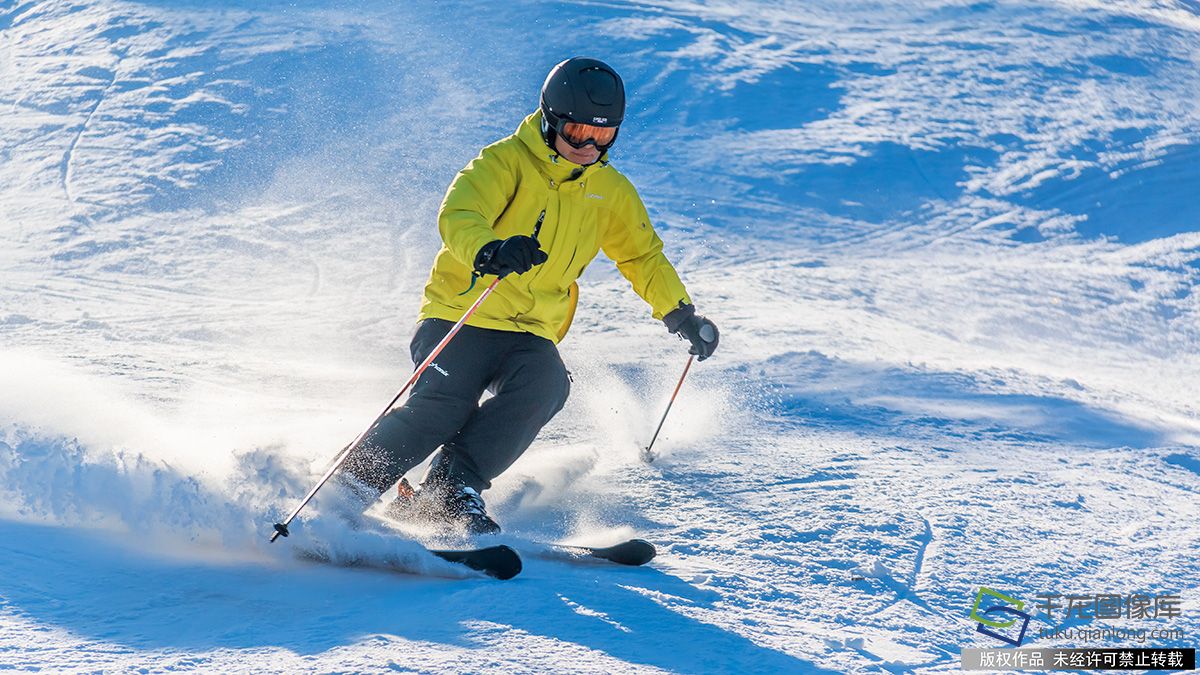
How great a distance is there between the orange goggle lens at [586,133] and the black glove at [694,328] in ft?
2.90

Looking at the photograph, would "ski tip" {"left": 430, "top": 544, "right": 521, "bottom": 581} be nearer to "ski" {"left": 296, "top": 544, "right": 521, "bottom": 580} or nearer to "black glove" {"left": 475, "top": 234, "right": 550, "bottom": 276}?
"ski" {"left": 296, "top": 544, "right": 521, "bottom": 580}

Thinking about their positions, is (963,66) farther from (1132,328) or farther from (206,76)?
(206,76)

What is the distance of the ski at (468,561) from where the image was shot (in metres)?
3.36

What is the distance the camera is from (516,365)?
4316 mm

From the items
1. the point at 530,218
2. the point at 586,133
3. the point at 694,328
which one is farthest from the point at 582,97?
the point at 694,328

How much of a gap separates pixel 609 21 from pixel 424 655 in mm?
10575

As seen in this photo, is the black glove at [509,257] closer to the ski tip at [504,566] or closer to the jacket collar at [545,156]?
the jacket collar at [545,156]

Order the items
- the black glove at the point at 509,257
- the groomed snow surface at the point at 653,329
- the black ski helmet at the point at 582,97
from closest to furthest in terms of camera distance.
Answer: the groomed snow surface at the point at 653,329 < the black glove at the point at 509,257 < the black ski helmet at the point at 582,97

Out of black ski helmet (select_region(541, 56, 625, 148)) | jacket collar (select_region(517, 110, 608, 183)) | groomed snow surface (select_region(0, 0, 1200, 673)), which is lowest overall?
groomed snow surface (select_region(0, 0, 1200, 673))

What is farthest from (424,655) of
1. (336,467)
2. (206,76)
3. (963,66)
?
(963,66)

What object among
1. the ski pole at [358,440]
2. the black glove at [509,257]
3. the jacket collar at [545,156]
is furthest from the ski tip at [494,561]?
the jacket collar at [545,156]

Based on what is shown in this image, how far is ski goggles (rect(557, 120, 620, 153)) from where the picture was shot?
13.6ft

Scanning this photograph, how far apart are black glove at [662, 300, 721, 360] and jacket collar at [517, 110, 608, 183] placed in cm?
79

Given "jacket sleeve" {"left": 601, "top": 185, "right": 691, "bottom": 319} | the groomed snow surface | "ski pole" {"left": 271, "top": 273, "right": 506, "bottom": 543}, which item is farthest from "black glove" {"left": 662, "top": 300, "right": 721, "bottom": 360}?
"ski pole" {"left": 271, "top": 273, "right": 506, "bottom": 543}
